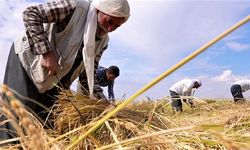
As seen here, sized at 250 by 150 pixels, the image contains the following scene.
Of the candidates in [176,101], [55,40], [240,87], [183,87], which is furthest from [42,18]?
[240,87]

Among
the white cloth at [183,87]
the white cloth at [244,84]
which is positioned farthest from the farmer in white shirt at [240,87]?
the white cloth at [183,87]

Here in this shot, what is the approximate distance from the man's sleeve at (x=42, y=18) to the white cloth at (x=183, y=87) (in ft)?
19.1

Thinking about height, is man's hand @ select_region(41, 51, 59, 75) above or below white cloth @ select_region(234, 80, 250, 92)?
above

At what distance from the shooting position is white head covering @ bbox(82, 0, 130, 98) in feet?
6.44

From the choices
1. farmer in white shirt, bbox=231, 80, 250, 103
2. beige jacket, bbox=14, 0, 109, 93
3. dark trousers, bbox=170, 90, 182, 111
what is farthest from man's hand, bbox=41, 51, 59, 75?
farmer in white shirt, bbox=231, 80, 250, 103

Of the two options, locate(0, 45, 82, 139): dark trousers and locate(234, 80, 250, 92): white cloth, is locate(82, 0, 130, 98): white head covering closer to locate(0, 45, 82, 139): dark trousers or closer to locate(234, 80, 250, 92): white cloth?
locate(0, 45, 82, 139): dark trousers

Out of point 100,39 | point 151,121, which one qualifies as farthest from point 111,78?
point 151,121

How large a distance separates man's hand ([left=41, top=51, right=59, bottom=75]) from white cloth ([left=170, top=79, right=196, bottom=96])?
19.2 feet

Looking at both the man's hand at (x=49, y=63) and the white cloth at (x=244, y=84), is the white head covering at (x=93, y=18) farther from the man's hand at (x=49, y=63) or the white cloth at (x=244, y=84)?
the white cloth at (x=244, y=84)

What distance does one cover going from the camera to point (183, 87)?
7.85 metres

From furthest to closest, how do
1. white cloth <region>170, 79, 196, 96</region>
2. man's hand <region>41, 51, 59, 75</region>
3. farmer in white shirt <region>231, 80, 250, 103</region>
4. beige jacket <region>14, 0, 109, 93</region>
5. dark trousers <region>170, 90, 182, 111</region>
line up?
farmer in white shirt <region>231, 80, 250, 103</region>, white cloth <region>170, 79, 196, 96</region>, beige jacket <region>14, 0, 109, 93</region>, man's hand <region>41, 51, 59, 75</region>, dark trousers <region>170, 90, 182, 111</region>

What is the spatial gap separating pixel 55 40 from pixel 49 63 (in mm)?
233

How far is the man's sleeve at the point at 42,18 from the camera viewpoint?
6.28 ft

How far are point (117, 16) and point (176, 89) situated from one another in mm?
5916
